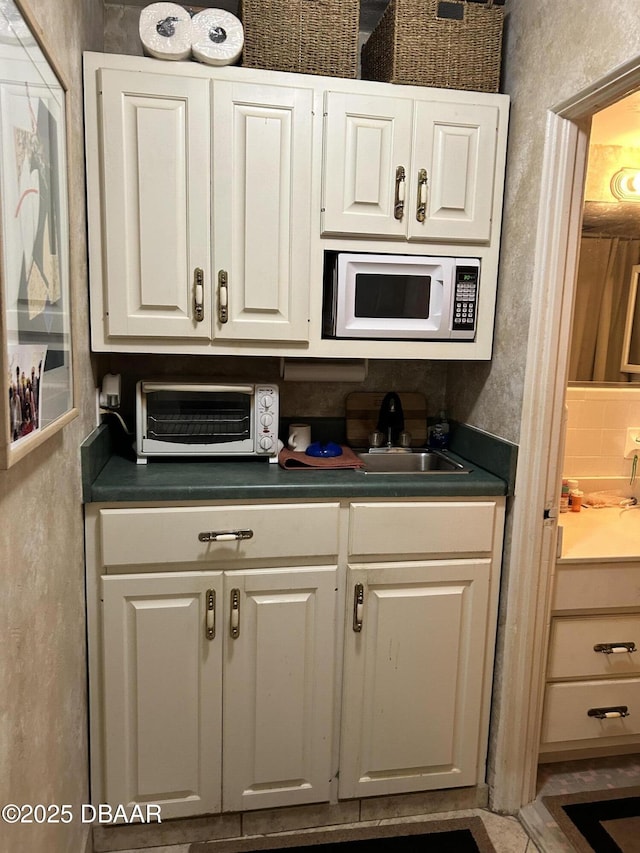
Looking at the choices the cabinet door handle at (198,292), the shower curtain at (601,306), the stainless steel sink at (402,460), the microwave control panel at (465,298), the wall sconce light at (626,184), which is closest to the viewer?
the cabinet door handle at (198,292)

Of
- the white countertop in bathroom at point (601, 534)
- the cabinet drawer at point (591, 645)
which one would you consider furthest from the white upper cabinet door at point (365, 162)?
the cabinet drawer at point (591, 645)

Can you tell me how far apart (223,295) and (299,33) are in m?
0.76

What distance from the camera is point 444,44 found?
1.68 metres

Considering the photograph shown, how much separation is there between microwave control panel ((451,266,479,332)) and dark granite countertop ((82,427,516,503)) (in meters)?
0.37

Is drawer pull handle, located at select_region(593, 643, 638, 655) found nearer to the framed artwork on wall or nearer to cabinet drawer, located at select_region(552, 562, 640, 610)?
cabinet drawer, located at select_region(552, 562, 640, 610)

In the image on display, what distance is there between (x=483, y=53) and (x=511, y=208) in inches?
18.0

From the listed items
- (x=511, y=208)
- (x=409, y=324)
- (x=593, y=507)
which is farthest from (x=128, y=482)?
(x=593, y=507)

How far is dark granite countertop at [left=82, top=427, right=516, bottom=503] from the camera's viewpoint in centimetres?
153

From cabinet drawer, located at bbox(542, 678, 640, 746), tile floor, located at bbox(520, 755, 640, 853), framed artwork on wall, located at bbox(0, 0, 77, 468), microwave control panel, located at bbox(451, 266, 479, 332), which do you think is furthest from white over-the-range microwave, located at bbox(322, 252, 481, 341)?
tile floor, located at bbox(520, 755, 640, 853)

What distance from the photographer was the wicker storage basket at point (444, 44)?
1.66 m

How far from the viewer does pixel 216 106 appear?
1571 mm

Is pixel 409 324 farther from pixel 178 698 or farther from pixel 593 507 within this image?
pixel 178 698

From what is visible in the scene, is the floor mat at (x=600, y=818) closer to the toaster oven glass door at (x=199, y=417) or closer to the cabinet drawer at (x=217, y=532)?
the cabinet drawer at (x=217, y=532)

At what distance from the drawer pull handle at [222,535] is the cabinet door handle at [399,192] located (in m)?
1.02
